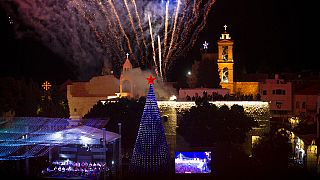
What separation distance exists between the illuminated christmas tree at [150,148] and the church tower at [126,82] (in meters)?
14.0

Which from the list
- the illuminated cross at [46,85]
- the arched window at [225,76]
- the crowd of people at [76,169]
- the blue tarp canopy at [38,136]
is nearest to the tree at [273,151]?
the crowd of people at [76,169]

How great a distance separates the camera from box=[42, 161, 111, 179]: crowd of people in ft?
59.2

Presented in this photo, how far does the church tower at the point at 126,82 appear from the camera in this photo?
32.4 metres

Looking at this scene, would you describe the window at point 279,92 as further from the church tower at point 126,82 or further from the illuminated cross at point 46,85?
the illuminated cross at point 46,85

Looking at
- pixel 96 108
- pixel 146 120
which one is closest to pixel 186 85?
pixel 96 108

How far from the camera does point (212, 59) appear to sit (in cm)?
3591

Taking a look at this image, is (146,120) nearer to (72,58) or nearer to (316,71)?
(72,58)

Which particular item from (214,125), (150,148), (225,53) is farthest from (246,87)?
(150,148)

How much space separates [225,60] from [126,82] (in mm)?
7432

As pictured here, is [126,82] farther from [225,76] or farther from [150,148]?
[150,148]

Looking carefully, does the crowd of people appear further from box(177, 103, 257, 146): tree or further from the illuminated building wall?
the illuminated building wall

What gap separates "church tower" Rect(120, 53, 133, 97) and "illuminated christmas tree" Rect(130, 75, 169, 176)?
1398 centimetres

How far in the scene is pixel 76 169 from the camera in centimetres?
1850

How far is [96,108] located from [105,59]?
10.1m
